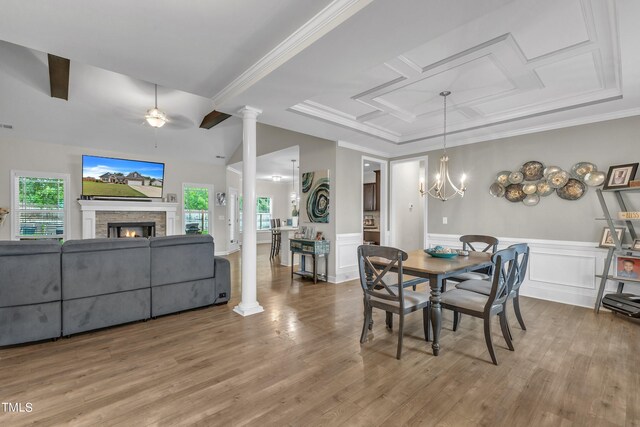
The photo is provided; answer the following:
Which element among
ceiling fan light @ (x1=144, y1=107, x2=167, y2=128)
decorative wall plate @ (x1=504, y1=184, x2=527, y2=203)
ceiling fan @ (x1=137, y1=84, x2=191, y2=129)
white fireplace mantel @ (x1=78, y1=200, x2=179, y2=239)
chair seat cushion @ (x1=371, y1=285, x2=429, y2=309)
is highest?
ceiling fan @ (x1=137, y1=84, x2=191, y2=129)

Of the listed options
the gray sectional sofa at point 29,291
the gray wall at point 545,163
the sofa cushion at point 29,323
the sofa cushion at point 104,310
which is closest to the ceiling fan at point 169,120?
the gray sectional sofa at point 29,291

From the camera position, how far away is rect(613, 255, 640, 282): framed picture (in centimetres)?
345

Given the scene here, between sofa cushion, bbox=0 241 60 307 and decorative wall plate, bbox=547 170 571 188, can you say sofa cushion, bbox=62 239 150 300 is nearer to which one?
sofa cushion, bbox=0 241 60 307

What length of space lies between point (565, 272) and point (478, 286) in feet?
6.88

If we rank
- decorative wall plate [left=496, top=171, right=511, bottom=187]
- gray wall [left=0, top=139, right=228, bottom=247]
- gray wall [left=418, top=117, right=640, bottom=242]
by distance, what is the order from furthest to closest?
gray wall [left=0, top=139, right=228, bottom=247] → decorative wall plate [left=496, top=171, right=511, bottom=187] → gray wall [left=418, top=117, right=640, bottom=242]

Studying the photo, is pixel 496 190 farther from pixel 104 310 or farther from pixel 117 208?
pixel 117 208

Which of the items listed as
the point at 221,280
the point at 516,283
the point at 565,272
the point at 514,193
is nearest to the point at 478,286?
the point at 516,283

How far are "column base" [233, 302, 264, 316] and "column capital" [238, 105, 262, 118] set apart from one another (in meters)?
2.41

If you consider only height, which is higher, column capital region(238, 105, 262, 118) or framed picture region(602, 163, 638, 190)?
column capital region(238, 105, 262, 118)

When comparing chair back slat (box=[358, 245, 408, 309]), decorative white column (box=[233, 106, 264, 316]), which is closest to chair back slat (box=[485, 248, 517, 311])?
chair back slat (box=[358, 245, 408, 309])

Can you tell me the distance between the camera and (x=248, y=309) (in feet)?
11.7

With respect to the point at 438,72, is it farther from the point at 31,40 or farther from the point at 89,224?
the point at 89,224

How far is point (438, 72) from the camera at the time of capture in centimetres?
299

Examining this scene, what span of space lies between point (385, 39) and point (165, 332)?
11.2 feet
